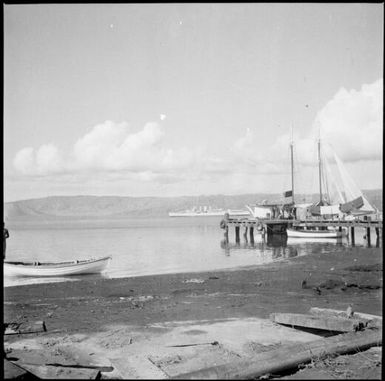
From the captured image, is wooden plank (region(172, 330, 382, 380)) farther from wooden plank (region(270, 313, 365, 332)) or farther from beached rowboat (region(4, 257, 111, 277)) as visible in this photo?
beached rowboat (region(4, 257, 111, 277))

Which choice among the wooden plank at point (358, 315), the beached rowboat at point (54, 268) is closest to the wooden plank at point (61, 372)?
the wooden plank at point (358, 315)

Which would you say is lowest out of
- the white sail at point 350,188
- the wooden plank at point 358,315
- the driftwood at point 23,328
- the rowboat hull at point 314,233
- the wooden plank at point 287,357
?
the rowboat hull at point 314,233

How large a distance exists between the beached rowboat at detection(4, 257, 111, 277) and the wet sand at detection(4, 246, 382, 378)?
6624 mm

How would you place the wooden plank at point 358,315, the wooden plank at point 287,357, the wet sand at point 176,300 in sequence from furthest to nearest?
1. the wet sand at point 176,300
2. the wooden plank at point 358,315
3. the wooden plank at point 287,357

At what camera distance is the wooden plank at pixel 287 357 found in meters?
5.76

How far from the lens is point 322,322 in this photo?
844 cm

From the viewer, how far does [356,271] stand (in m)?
18.9

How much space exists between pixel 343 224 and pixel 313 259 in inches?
799

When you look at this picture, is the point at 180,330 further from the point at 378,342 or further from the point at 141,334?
the point at 378,342

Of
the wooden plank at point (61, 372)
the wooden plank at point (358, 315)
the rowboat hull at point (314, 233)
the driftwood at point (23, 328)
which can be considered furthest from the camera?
the rowboat hull at point (314, 233)

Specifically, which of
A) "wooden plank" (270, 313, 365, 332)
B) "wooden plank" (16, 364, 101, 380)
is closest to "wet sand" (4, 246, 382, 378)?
"wooden plank" (270, 313, 365, 332)

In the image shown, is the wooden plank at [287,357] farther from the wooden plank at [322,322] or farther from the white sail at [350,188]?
the white sail at [350,188]

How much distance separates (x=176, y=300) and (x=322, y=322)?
5.43 metres

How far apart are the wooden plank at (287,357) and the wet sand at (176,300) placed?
62cm
